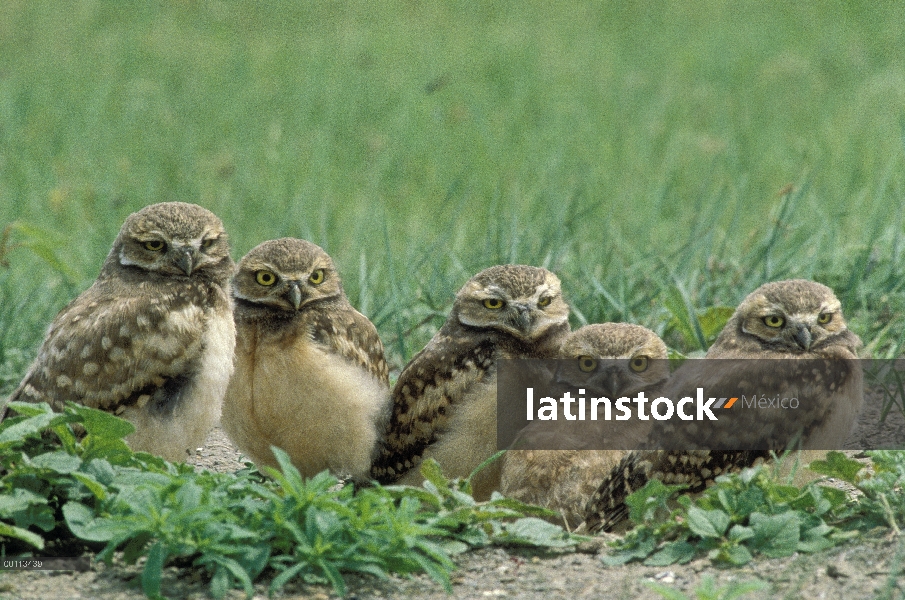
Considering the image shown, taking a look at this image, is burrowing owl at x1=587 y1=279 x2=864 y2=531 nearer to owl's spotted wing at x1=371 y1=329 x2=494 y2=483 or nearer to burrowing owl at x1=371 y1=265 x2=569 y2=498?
burrowing owl at x1=371 y1=265 x2=569 y2=498

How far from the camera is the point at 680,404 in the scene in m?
4.64

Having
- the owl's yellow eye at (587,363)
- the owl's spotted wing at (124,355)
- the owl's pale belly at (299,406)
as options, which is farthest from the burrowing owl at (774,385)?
the owl's spotted wing at (124,355)

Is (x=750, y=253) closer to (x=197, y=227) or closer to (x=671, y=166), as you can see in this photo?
(x=671, y=166)

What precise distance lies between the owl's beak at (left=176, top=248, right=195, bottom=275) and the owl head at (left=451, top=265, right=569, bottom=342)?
3.67 ft

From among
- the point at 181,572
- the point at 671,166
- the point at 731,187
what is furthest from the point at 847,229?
the point at 181,572

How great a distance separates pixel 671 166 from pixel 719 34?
4.59 meters

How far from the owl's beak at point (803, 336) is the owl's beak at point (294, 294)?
1922 millimetres

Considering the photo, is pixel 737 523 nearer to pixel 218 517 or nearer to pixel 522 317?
pixel 522 317

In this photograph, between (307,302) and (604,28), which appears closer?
(307,302)

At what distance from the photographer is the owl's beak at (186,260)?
483 cm

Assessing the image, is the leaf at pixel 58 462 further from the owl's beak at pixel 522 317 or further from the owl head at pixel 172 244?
the owl's beak at pixel 522 317

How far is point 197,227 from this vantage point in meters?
4.89

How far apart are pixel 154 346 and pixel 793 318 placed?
2.43 m

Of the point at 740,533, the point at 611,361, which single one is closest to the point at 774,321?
the point at 611,361
